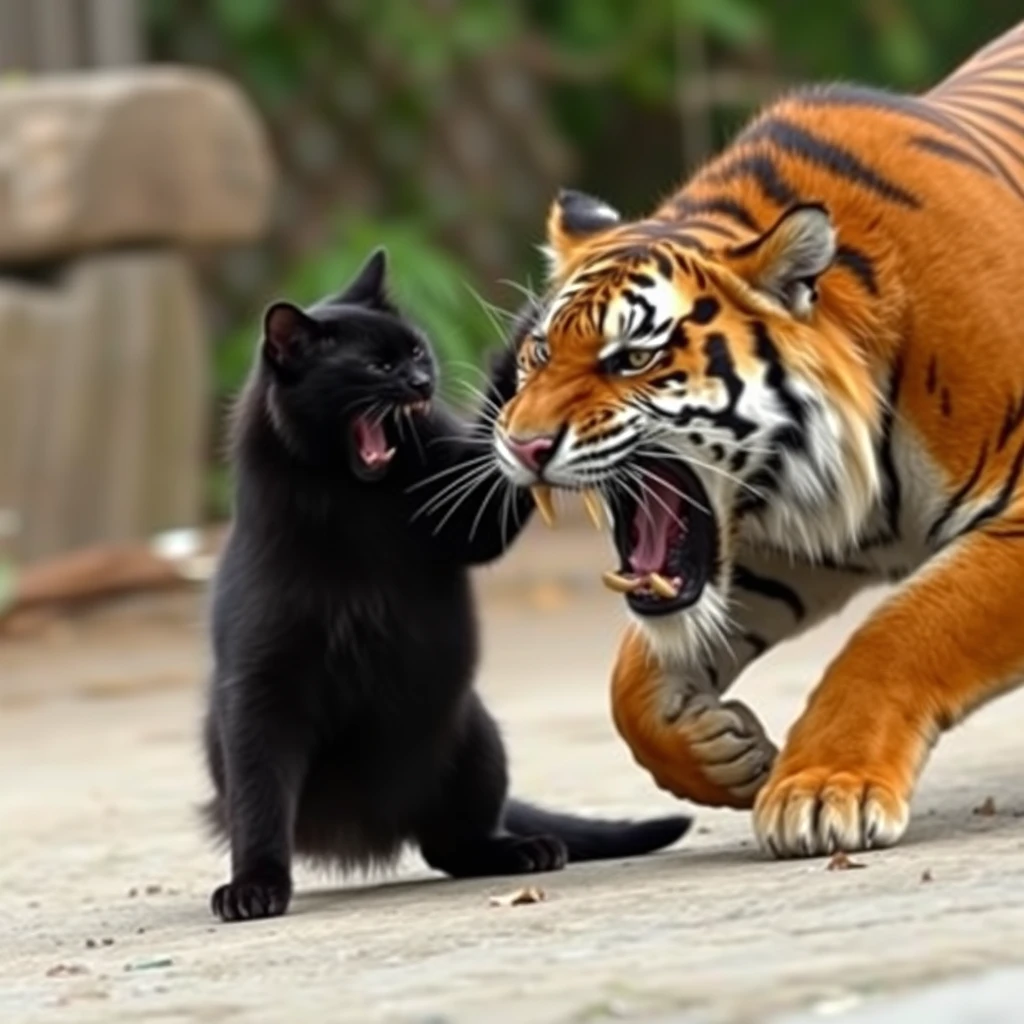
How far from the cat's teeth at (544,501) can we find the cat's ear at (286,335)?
0.39 meters

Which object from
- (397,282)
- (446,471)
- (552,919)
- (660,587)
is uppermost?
(397,282)

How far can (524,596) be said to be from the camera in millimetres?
10219

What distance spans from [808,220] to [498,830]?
3.31ft

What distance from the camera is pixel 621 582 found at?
445 cm

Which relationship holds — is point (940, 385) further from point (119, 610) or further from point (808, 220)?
point (119, 610)

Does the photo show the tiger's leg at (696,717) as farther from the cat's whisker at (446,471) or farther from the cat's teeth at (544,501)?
the cat's whisker at (446,471)

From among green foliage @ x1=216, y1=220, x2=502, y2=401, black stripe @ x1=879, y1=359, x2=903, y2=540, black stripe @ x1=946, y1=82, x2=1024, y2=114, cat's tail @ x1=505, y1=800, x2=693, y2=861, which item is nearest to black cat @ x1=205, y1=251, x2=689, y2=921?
cat's tail @ x1=505, y1=800, x2=693, y2=861

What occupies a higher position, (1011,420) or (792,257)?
(792,257)

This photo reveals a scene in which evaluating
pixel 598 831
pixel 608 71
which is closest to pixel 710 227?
pixel 598 831

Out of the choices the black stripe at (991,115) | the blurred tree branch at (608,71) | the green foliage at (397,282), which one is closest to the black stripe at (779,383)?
the black stripe at (991,115)

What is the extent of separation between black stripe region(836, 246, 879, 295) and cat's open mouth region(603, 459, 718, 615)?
1.18 ft

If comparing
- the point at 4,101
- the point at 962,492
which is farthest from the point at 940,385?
the point at 4,101

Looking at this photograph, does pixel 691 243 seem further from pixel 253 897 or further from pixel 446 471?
pixel 253 897

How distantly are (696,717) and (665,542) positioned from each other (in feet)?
1.11
